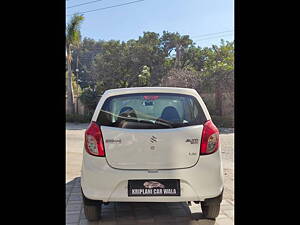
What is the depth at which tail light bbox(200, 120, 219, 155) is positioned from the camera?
2443mm

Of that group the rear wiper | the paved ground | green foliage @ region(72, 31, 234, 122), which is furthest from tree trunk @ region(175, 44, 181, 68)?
the rear wiper

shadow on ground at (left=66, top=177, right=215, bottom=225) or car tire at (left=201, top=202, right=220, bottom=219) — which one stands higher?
car tire at (left=201, top=202, right=220, bottom=219)

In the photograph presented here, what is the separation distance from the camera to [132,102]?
2.72 metres

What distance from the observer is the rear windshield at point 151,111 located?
2523 mm

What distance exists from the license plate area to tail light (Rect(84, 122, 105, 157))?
16.2 inches

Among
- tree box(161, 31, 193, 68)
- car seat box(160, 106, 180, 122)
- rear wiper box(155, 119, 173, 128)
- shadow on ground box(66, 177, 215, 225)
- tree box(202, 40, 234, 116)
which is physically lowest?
shadow on ground box(66, 177, 215, 225)

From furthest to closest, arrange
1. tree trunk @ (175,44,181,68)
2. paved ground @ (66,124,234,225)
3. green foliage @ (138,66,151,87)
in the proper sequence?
green foliage @ (138,66,151,87)
tree trunk @ (175,44,181,68)
paved ground @ (66,124,234,225)

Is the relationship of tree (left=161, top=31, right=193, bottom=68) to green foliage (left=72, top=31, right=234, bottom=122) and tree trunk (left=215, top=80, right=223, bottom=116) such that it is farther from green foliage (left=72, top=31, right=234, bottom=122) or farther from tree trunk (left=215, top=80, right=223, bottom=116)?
tree trunk (left=215, top=80, right=223, bottom=116)

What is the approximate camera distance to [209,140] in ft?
8.08

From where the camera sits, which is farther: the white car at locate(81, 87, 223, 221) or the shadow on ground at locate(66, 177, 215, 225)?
the shadow on ground at locate(66, 177, 215, 225)
